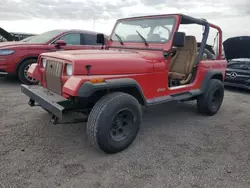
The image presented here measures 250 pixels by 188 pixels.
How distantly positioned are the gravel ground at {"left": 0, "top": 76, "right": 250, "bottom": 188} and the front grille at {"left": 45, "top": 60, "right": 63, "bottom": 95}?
749 mm

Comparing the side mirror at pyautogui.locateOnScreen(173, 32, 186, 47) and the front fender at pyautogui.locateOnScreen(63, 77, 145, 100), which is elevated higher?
the side mirror at pyautogui.locateOnScreen(173, 32, 186, 47)

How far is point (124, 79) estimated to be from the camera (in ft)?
9.64

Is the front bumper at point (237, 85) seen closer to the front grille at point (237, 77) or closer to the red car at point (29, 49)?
the front grille at point (237, 77)

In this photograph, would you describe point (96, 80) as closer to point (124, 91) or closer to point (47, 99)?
point (124, 91)

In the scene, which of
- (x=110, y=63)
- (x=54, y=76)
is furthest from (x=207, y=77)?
(x=54, y=76)

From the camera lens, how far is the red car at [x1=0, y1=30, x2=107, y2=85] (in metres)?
6.07

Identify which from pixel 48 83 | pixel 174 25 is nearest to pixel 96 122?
pixel 48 83

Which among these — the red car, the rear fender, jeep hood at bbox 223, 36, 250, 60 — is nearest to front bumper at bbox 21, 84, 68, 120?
the rear fender

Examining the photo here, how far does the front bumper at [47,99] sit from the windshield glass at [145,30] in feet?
5.58

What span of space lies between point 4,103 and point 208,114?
4182 millimetres

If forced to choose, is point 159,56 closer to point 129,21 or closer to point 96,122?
point 129,21

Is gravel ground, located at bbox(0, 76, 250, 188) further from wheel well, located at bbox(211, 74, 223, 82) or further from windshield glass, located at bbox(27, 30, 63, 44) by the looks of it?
windshield glass, located at bbox(27, 30, 63, 44)

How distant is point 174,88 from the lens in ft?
12.6

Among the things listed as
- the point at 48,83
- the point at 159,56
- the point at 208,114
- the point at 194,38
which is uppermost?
the point at 194,38
